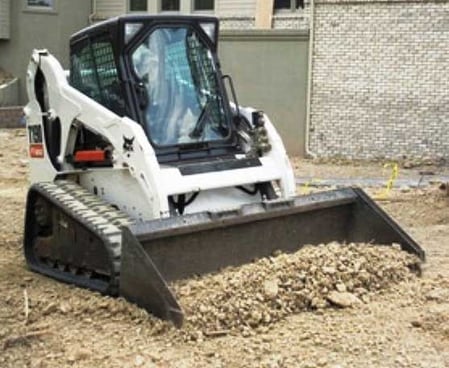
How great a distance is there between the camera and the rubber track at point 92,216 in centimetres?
650

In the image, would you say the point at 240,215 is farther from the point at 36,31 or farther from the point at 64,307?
the point at 36,31

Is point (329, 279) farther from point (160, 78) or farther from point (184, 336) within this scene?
point (160, 78)

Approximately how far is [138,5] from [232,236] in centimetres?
1910

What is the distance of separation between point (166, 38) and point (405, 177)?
899 cm

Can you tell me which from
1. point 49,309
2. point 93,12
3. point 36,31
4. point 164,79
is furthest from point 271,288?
point 93,12

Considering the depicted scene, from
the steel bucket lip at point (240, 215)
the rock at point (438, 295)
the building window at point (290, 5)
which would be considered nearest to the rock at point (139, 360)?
the steel bucket lip at point (240, 215)

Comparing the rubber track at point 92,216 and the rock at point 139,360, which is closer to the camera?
the rock at point 139,360

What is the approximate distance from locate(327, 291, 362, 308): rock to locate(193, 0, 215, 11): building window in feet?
58.8

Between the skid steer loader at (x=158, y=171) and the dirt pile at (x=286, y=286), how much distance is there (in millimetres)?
304

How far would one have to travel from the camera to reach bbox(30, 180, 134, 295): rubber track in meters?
6.50

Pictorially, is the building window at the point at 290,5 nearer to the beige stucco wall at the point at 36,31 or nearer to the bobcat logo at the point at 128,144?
the beige stucco wall at the point at 36,31

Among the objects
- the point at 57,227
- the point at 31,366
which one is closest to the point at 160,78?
the point at 57,227

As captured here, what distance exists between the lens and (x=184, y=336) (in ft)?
18.9

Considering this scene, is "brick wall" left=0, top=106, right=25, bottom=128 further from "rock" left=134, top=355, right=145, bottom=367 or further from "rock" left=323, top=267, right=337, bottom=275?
"rock" left=134, top=355, right=145, bottom=367
